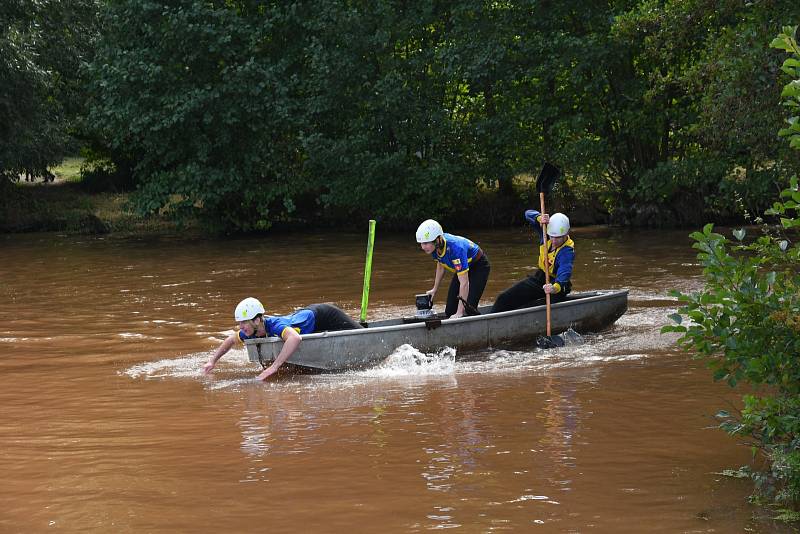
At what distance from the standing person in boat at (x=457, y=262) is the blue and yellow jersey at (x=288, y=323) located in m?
1.61

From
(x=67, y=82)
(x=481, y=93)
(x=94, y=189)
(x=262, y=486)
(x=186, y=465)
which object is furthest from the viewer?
(x=94, y=189)

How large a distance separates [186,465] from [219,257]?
16.5 m

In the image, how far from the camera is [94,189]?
35.2m

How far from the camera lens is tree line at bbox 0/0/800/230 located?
2583 centimetres

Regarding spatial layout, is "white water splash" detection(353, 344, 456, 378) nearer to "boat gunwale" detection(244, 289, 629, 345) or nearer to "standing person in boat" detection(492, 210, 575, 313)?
"boat gunwale" detection(244, 289, 629, 345)

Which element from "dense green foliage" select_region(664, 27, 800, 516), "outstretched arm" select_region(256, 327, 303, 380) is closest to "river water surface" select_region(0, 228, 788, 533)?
"outstretched arm" select_region(256, 327, 303, 380)

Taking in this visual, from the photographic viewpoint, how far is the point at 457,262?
12.4 meters

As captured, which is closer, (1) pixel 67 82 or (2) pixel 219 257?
(2) pixel 219 257

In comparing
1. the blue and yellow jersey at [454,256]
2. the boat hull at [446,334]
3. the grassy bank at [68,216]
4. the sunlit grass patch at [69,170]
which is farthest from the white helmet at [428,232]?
the sunlit grass patch at [69,170]

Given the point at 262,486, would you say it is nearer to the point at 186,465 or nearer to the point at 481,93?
the point at 186,465

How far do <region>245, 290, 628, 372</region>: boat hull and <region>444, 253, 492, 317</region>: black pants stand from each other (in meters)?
0.66

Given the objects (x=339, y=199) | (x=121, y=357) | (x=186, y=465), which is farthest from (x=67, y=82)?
(x=186, y=465)

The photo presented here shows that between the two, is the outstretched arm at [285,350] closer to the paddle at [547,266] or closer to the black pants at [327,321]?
the black pants at [327,321]

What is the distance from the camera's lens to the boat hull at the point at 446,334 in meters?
10.8
